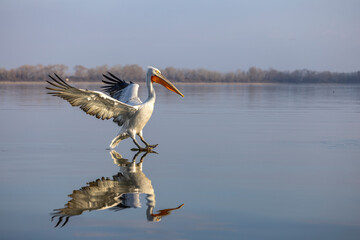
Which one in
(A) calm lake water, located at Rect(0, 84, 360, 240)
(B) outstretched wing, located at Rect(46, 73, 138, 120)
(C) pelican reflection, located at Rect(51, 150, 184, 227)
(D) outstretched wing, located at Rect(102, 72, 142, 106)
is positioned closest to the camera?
(A) calm lake water, located at Rect(0, 84, 360, 240)

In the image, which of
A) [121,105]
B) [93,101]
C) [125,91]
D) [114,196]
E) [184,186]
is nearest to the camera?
[114,196]

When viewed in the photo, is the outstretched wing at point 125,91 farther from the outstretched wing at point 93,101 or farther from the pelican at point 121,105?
the outstretched wing at point 93,101

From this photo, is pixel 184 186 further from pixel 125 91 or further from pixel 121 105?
pixel 125 91

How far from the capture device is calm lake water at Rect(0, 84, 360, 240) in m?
4.34

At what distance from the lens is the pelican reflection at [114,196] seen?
472cm

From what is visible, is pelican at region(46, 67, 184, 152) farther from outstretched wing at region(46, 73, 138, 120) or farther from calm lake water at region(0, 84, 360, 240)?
calm lake water at region(0, 84, 360, 240)

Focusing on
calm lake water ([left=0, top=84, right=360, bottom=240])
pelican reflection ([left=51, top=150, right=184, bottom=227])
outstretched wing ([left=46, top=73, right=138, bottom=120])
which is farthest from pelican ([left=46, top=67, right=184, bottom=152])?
pelican reflection ([left=51, top=150, right=184, bottom=227])

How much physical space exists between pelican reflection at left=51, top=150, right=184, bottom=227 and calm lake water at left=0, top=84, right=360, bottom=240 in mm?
11

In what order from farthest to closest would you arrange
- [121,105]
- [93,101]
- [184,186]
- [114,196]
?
[121,105], [93,101], [184,186], [114,196]

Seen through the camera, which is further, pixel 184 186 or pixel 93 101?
pixel 93 101

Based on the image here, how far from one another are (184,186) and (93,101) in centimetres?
302

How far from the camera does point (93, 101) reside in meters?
8.32

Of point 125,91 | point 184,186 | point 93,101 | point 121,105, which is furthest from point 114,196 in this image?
point 125,91

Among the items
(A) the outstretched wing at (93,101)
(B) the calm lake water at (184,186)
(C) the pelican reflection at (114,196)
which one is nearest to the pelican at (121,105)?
(A) the outstretched wing at (93,101)
